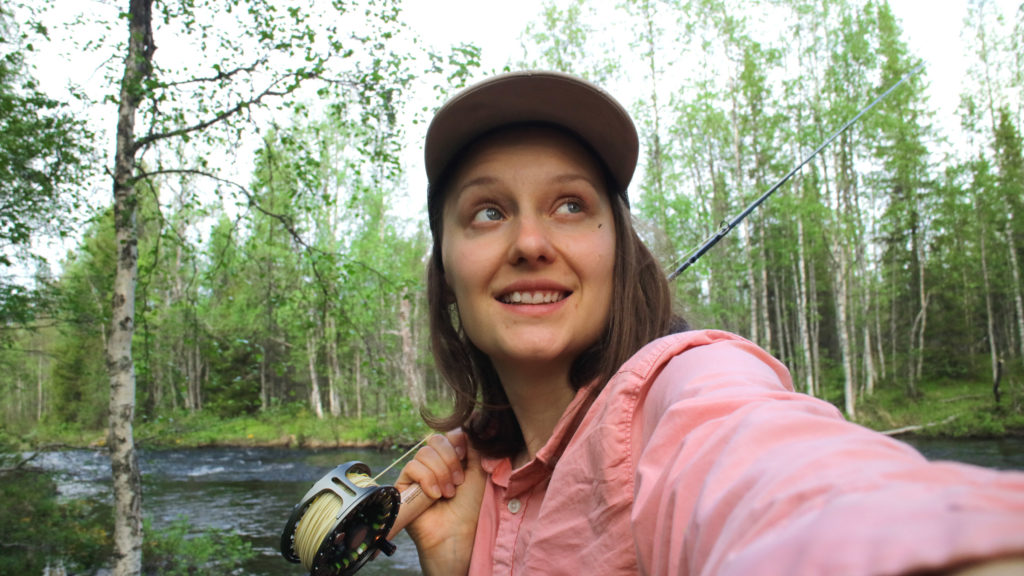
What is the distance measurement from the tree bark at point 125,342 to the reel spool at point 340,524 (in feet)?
14.9

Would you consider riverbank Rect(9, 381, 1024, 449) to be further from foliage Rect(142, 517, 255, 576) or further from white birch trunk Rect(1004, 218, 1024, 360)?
foliage Rect(142, 517, 255, 576)

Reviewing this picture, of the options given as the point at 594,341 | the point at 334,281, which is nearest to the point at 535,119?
the point at 594,341

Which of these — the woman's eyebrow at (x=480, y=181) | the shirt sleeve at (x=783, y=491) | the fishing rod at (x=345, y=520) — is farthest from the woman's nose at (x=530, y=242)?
the fishing rod at (x=345, y=520)

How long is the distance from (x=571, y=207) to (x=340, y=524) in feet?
3.55

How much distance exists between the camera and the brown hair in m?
1.55

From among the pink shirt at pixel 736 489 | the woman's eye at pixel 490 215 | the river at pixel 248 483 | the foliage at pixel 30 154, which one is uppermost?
the foliage at pixel 30 154

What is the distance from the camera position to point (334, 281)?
20.5 feet

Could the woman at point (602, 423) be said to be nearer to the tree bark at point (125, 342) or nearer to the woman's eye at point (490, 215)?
the woman's eye at point (490, 215)

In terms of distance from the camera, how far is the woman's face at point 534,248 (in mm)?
1498

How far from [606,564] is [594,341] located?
717mm

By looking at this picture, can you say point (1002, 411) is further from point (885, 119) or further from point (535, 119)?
point (535, 119)

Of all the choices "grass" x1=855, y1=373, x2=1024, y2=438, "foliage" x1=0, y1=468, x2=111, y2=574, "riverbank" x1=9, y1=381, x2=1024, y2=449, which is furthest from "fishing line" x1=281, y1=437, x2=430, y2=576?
"grass" x1=855, y1=373, x2=1024, y2=438

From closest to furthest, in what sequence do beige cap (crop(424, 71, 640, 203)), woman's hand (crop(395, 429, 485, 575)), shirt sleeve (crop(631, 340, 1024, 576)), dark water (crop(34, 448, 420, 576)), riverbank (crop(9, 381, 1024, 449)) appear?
shirt sleeve (crop(631, 340, 1024, 576))
beige cap (crop(424, 71, 640, 203))
woman's hand (crop(395, 429, 485, 575))
dark water (crop(34, 448, 420, 576))
riverbank (crop(9, 381, 1024, 449))

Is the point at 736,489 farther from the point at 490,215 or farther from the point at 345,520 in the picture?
the point at 345,520
